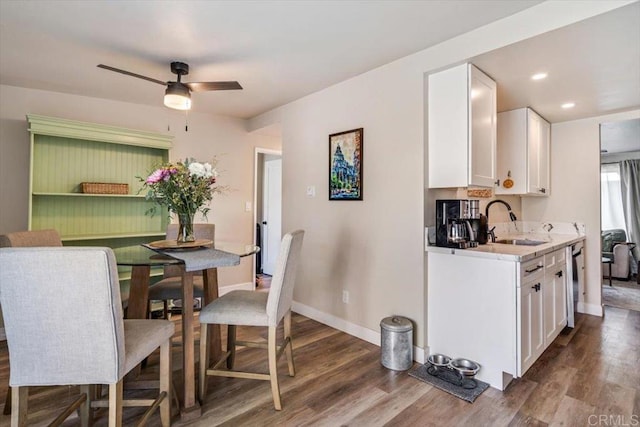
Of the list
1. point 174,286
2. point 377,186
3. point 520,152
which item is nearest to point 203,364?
point 174,286

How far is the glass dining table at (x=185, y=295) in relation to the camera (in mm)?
1812

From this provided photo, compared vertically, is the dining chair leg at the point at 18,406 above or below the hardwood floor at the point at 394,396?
above

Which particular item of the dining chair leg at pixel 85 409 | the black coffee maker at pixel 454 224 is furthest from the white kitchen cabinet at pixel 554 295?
the dining chair leg at pixel 85 409

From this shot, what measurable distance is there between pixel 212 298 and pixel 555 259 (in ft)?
9.16

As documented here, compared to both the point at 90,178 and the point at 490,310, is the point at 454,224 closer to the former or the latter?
the point at 490,310

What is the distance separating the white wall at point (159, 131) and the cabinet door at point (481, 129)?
301cm

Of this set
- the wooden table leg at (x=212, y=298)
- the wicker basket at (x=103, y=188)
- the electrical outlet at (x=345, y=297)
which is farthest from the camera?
the wicker basket at (x=103, y=188)

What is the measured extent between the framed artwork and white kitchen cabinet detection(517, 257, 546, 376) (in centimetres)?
140

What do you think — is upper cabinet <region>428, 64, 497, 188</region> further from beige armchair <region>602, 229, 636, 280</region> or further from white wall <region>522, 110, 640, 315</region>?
beige armchair <region>602, 229, 636, 280</region>

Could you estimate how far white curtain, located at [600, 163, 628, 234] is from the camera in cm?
561

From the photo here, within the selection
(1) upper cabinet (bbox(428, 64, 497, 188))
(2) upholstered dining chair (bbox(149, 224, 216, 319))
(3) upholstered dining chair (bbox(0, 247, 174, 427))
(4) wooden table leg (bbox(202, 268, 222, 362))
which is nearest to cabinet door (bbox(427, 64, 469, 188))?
(1) upper cabinet (bbox(428, 64, 497, 188))

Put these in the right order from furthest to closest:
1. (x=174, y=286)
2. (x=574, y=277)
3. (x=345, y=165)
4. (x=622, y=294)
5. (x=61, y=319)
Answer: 1. (x=622, y=294)
2. (x=574, y=277)
3. (x=345, y=165)
4. (x=174, y=286)
5. (x=61, y=319)

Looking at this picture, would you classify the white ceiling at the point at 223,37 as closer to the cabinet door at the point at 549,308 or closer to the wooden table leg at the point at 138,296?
the wooden table leg at the point at 138,296

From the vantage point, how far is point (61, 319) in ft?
4.17
